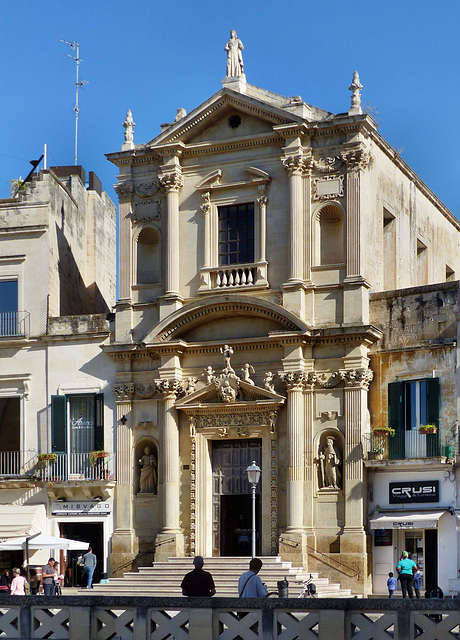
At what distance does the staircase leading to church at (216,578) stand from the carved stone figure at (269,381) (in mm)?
4968

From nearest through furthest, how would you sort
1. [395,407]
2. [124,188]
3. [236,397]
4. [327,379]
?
[395,407] → [327,379] → [236,397] → [124,188]

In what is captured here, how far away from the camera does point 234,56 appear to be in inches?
1646

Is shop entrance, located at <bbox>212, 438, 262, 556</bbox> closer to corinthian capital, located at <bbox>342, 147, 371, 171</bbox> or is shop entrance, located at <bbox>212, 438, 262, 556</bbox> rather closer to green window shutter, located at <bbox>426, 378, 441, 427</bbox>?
green window shutter, located at <bbox>426, 378, 441, 427</bbox>

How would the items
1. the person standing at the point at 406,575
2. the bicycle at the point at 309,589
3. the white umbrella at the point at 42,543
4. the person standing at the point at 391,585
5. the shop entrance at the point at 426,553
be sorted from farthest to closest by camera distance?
the white umbrella at the point at 42,543 → the shop entrance at the point at 426,553 → the person standing at the point at 391,585 → the person standing at the point at 406,575 → the bicycle at the point at 309,589

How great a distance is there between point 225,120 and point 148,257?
16.4ft

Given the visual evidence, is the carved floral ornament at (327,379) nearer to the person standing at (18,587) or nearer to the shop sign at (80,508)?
the shop sign at (80,508)

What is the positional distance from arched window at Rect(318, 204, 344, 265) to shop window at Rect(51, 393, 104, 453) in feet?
27.6

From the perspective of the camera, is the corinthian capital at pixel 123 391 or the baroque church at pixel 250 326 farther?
the corinthian capital at pixel 123 391

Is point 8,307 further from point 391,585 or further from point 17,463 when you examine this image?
point 391,585

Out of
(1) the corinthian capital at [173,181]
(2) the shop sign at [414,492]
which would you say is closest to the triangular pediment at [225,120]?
(1) the corinthian capital at [173,181]

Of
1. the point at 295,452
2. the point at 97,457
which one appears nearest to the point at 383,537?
the point at 295,452

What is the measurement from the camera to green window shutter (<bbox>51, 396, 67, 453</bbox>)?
41656mm

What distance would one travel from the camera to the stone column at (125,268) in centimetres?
4181

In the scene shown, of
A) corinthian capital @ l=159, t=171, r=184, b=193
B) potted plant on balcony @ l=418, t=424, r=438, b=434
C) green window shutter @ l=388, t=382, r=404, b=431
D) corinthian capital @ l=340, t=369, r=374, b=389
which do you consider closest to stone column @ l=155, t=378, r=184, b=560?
corinthian capital @ l=340, t=369, r=374, b=389
